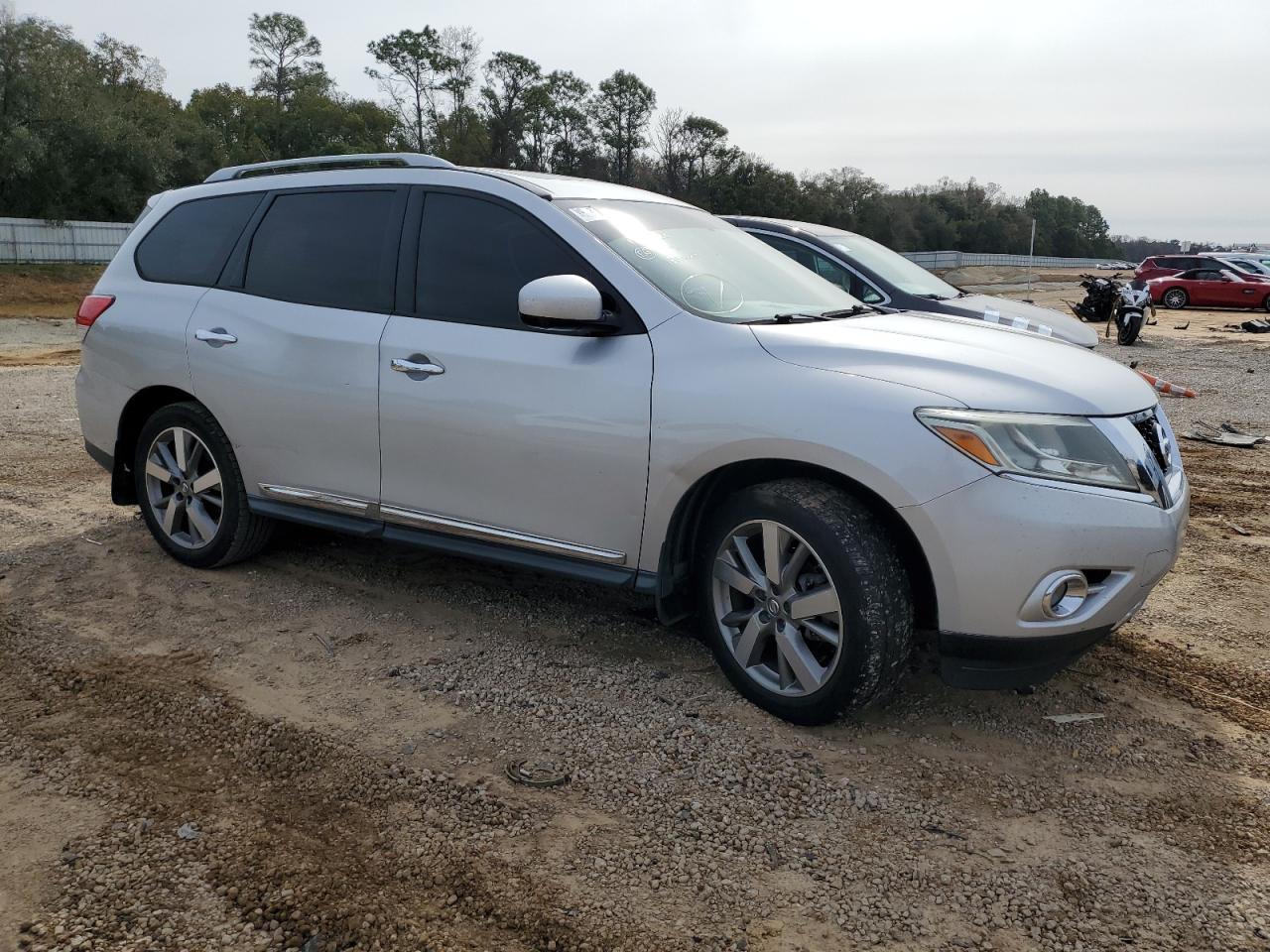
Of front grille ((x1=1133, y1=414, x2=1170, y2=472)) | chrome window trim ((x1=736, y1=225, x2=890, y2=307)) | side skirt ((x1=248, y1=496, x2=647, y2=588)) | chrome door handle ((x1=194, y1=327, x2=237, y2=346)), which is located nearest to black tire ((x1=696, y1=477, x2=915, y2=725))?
side skirt ((x1=248, y1=496, x2=647, y2=588))

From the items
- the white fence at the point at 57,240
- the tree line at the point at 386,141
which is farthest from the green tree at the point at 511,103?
the white fence at the point at 57,240

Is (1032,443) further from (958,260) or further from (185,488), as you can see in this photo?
(958,260)

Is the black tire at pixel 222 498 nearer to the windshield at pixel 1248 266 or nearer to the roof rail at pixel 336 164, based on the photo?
the roof rail at pixel 336 164

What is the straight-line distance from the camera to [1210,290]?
91.9 feet

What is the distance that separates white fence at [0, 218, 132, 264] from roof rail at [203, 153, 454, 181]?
27.6 meters

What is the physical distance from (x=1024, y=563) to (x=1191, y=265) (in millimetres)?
29933

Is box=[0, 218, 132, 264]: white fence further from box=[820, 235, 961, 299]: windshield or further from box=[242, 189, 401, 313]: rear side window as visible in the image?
box=[242, 189, 401, 313]: rear side window

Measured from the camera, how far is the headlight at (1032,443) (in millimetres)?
3070

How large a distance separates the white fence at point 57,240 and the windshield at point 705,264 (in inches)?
1154

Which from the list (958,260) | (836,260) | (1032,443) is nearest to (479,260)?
(1032,443)

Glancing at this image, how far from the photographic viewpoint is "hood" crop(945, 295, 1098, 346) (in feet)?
26.7

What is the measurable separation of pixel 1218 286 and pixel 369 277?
29.3m

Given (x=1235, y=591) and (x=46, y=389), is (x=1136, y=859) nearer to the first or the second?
(x=1235, y=591)

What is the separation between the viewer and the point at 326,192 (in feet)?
15.1
